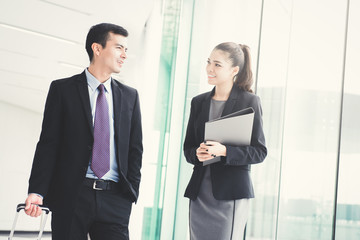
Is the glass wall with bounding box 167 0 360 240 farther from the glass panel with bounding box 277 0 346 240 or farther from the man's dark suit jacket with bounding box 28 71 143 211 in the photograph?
the man's dark suit jacket with bounding box 28 71 143 211

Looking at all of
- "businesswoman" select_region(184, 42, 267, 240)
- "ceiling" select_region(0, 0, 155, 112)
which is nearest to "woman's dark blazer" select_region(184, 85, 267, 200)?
"businesswoman" select_region(184, 42, 267, 240)

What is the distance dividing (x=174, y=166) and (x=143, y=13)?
1.90 meters

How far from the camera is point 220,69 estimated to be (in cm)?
242

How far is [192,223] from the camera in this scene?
233 cm

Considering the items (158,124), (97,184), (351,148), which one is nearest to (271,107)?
(351,148)

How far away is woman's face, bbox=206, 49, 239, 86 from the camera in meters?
2.43

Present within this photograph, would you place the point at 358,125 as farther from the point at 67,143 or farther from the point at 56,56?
the point at 56,56

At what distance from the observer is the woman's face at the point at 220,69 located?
7.96ft

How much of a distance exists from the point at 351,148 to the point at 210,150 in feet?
5.05

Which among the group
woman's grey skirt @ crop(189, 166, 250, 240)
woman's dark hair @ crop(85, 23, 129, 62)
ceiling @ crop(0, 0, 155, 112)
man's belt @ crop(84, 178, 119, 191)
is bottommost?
woman's grey skirt @ crop(189, 166, 250, 240)

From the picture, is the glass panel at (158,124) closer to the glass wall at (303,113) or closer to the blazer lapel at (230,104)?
the glass wall at (303,113)

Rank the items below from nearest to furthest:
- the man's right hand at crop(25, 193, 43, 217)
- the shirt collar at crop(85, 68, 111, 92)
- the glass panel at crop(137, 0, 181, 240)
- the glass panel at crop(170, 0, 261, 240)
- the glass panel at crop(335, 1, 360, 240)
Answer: the man's right hand at crop(25, 193, 43, 217), the shirt collar at crop(85, 68, 111, 92), the glass panel at crop(335, 1, 360, 240), the glass panel at crop(170, 0, 261, 240), the glass panel at crop(137, 0, 181, 240)

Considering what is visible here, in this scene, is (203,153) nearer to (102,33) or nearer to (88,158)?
(88,158)

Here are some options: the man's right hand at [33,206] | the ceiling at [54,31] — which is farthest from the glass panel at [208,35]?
the man's right hand at [33,206]
